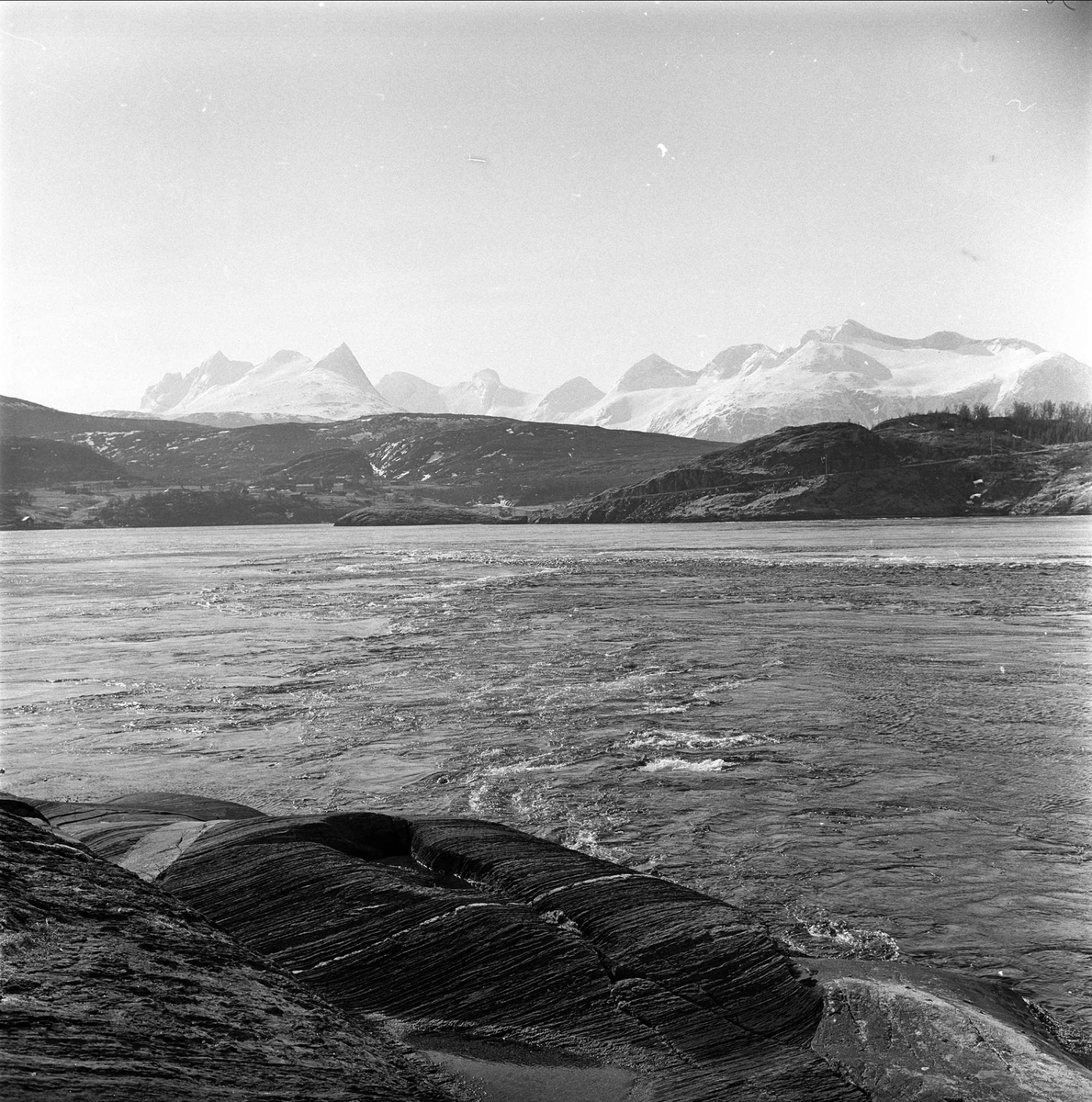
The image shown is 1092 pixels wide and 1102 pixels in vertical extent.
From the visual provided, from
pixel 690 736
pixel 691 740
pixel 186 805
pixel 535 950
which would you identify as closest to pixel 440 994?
pixel 535 950

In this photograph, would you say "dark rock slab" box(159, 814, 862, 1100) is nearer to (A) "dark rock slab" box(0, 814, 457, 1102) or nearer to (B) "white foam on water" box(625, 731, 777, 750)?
(A) "dark rock slab" box(0, 814, 457, 1102)

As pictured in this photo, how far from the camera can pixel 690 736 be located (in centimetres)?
1648

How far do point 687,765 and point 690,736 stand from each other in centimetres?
199

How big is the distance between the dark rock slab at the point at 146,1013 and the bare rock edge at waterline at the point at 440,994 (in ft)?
0.05

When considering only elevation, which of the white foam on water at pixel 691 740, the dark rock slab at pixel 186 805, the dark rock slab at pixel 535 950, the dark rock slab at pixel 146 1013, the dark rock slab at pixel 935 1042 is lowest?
the white foam on water at pixel 691 740

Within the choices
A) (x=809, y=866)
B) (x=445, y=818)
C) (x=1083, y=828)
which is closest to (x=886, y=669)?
(x=1083, y=828)

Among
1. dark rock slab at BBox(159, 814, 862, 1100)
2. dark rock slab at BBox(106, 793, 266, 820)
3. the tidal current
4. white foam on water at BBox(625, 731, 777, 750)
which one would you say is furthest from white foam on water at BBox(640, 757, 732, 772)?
dark rock slab at BBox(159, 814, 862, 1100)

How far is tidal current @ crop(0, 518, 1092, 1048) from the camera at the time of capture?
968cm

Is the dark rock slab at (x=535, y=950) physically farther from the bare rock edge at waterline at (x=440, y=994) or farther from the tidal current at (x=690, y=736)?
the tidal current at (x=690, y=736)

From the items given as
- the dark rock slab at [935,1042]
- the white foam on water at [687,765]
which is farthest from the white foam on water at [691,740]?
the dark rock slab at [935,1042]

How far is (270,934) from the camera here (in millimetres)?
6703

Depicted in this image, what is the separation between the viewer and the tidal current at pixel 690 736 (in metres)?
9.68

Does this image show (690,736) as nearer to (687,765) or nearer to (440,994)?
(687,765)

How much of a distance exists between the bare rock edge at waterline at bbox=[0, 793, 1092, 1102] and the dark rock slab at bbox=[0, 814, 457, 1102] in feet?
0.05
